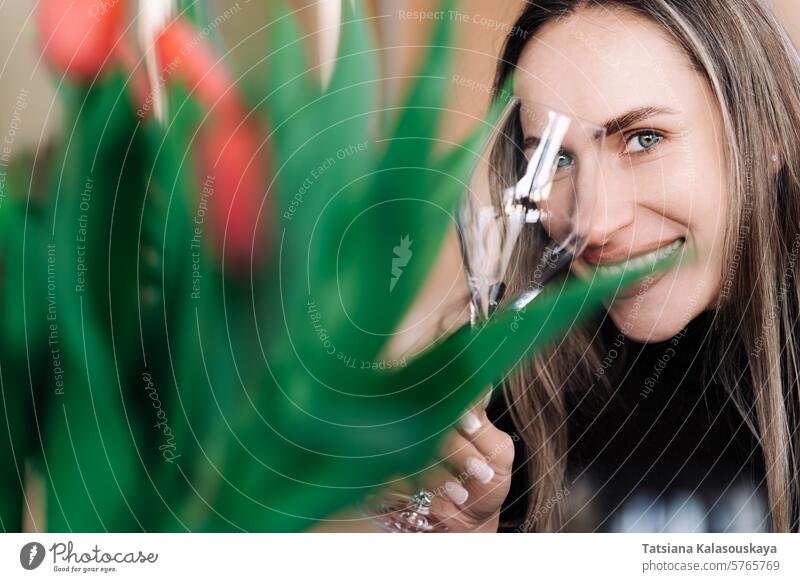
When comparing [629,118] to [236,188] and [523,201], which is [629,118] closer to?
[523,201]

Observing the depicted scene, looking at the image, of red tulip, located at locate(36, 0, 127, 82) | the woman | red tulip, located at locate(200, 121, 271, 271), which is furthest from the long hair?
red tulip, located at locate(36, 0, 127, 82)

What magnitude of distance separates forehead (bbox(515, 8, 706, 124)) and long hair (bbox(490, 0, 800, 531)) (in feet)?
0.04

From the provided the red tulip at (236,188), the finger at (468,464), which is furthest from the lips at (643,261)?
the red tulip at (236,188)

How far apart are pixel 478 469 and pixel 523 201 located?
27 centimetres

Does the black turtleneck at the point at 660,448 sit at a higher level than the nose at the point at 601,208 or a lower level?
lower

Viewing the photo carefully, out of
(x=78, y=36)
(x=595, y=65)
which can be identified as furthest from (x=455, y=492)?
(x=78, y=36)

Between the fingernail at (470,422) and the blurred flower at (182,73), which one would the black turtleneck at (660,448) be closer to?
the fingernail at (470,422)

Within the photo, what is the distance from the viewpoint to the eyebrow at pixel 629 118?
84cm

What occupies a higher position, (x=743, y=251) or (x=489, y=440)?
(x=743, y=251)

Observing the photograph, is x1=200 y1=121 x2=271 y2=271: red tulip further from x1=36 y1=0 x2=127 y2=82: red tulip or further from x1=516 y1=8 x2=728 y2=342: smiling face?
x1=516 y1=8 x2=728 y2=342: smiling face

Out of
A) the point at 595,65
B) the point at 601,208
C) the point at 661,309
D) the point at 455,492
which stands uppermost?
the point at 595,65

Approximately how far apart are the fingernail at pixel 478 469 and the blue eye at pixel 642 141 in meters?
0.35

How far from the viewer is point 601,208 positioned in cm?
85

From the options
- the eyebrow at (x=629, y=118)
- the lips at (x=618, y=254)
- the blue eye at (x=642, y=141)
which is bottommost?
the lips at (x=618, y=254)
